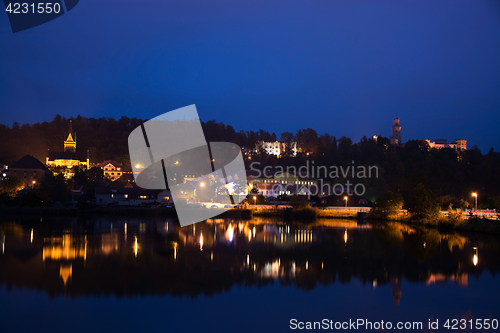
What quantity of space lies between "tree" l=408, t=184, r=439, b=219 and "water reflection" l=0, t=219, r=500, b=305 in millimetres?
5098

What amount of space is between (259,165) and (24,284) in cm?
5585

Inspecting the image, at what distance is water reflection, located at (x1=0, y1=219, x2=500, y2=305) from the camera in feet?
34.5

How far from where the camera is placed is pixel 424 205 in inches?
1025

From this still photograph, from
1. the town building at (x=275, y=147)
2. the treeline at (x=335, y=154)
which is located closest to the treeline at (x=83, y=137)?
the treeline at (x=335, y=154)

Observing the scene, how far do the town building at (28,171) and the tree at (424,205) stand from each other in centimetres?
4192

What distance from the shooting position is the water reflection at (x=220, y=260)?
10.5 meters

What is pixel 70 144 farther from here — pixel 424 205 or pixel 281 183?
pixel 424 205

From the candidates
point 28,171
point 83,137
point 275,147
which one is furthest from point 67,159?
point 275,147

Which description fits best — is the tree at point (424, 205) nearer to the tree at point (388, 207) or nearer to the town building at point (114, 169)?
the tree at point (388, 207)

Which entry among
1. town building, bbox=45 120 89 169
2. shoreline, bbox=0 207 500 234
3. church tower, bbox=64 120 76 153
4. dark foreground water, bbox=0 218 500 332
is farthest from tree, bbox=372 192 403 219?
church tower, bbox=64 120 76 153

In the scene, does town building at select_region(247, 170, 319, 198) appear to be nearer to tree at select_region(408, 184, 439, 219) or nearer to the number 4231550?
tree at select_region(408, 184, 439, 219)

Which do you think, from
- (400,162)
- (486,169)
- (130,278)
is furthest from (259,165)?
(130,278)

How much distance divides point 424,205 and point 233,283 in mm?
19840

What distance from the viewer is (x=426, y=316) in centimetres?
843
